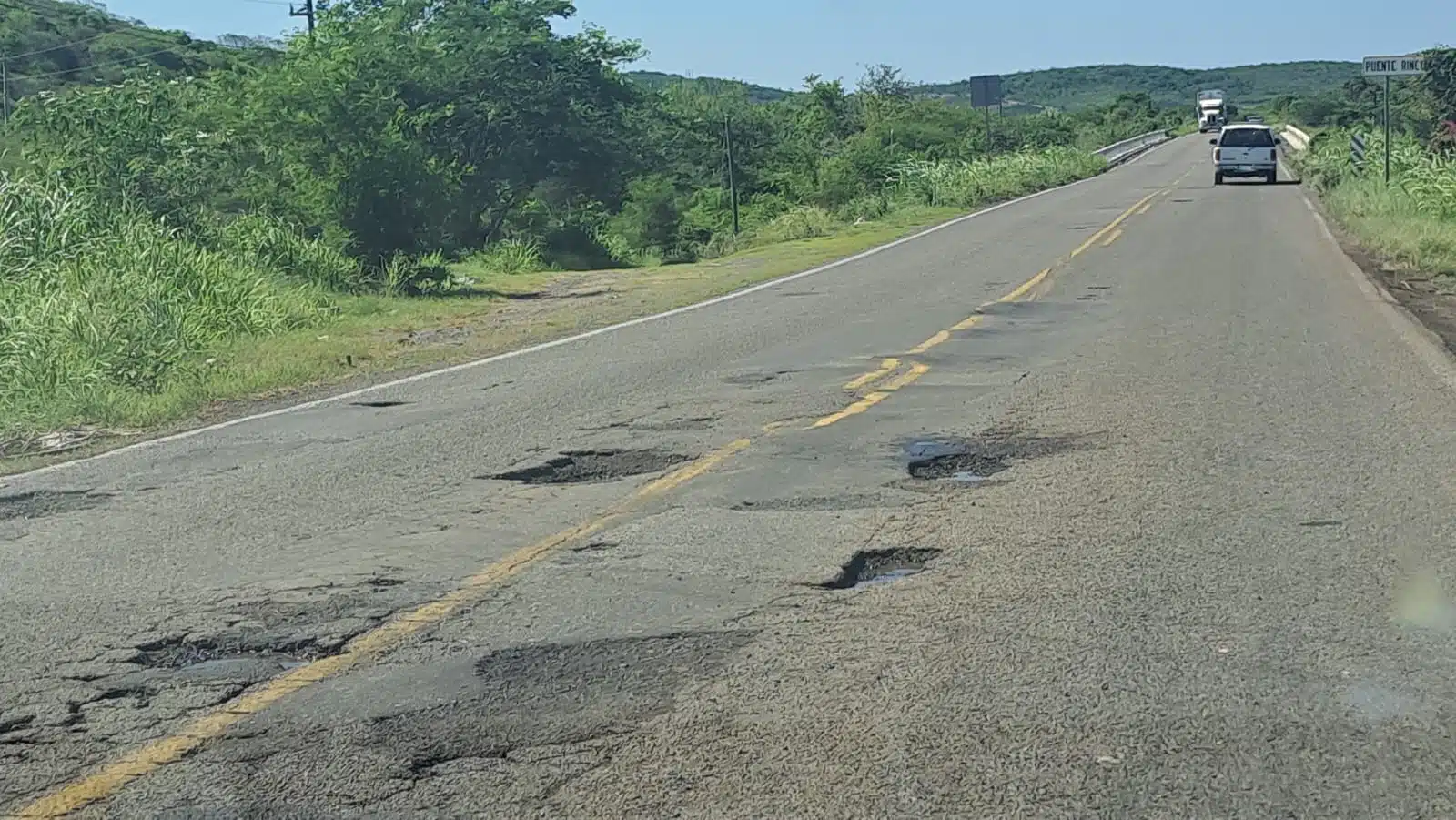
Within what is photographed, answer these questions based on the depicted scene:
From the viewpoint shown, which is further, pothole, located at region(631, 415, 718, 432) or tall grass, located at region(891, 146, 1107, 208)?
tall grass, located at region(891, 146, 1107, 208)

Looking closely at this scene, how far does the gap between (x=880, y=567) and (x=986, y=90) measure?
57192 mm

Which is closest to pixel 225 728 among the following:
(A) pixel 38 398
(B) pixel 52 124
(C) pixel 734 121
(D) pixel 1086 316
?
(A) pixel 38 398

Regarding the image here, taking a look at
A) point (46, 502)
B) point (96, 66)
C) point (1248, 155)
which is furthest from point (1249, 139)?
point (96, 66)

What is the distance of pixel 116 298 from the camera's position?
54.3 ft

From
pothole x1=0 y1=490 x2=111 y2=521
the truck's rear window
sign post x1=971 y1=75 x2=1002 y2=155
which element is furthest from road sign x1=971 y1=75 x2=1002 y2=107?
pothole x1=0 y1=490 x2=111 y2=521

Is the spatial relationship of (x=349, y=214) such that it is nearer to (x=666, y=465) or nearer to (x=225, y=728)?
(x=666, y=465)

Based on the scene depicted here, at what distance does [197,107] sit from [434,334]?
1085cm

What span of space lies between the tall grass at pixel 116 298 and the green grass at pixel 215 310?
0.08ft

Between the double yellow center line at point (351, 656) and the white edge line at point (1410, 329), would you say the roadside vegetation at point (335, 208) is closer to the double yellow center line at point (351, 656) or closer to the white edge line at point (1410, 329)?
the double yellow center line at point (351, 656)

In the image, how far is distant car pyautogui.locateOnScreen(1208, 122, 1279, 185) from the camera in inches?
1813

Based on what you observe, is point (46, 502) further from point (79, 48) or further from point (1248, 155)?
point (79, 48)

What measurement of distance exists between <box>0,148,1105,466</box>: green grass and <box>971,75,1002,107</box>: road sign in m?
35.6

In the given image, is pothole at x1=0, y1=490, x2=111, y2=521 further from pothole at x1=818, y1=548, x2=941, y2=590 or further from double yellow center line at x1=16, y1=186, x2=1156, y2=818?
pothole at x1=818, y1=548, x2=941, y2=590

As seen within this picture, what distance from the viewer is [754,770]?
188 inches
